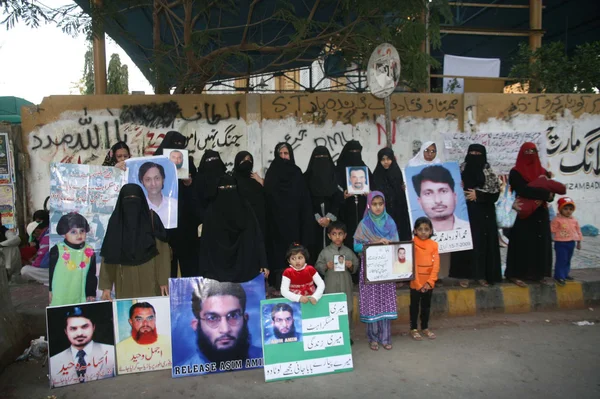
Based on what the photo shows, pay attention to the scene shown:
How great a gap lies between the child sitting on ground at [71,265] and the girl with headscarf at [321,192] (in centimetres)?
209

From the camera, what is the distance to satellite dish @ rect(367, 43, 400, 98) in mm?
5426

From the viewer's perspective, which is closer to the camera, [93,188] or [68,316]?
[68,316]

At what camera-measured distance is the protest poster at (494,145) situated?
794cm

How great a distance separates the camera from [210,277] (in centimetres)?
393

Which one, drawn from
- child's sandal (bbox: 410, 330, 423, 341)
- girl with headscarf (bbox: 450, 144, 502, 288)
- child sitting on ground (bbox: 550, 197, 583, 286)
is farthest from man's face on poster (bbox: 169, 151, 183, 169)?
child sitting on ground (bbox: 550, 197, 583, 286)

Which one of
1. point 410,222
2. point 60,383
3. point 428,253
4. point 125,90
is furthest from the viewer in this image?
point 125,90

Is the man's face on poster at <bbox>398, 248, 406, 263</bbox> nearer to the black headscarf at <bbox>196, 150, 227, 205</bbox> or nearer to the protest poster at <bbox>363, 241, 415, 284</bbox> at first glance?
the protest poster at <bbox>363, 241, 415, 284</bbox>

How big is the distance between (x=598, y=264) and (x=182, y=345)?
5.65 m

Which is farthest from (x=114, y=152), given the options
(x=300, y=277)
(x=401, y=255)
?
(x=401, y=255)

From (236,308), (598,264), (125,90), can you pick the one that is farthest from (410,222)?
(125,90)

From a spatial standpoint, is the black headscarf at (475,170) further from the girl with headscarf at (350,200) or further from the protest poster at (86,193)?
the protest poster at (86,193)

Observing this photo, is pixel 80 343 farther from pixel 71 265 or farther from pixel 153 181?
pixel 153 181

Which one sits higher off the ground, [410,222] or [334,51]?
[334,51]

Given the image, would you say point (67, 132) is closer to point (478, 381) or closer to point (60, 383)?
point (60, 383)
